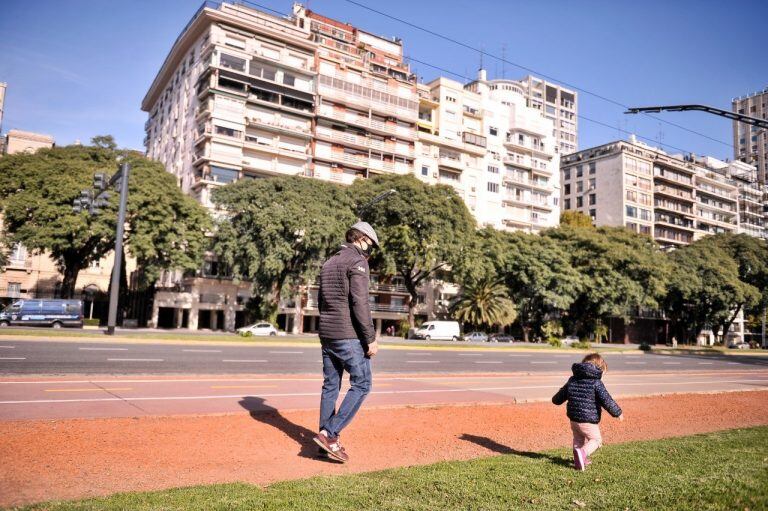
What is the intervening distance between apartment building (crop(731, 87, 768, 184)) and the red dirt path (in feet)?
468

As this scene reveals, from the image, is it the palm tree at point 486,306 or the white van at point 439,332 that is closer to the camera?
the white van at point 439,332

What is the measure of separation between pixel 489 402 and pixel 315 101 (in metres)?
54.9

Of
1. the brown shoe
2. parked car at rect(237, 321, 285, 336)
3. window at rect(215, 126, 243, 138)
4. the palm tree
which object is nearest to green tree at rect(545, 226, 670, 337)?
the palm tree

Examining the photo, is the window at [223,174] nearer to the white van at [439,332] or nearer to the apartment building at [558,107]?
the white van at [439,332]

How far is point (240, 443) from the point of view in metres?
5.73

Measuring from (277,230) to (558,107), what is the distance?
95.7 m

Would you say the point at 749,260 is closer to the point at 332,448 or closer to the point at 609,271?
the point at 609,271

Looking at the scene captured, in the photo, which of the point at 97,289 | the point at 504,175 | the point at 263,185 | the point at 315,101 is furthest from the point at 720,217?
the point at 97,289

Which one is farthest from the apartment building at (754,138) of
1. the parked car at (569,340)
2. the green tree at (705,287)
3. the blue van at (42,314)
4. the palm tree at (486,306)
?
the blue van at (42,314)

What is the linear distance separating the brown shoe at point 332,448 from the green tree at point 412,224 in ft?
139

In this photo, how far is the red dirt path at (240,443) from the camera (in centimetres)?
437

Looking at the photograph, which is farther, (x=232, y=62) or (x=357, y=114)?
(x=357, y=114)

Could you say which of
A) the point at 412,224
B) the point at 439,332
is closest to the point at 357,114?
the point at 412,224

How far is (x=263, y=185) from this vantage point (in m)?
44.5
